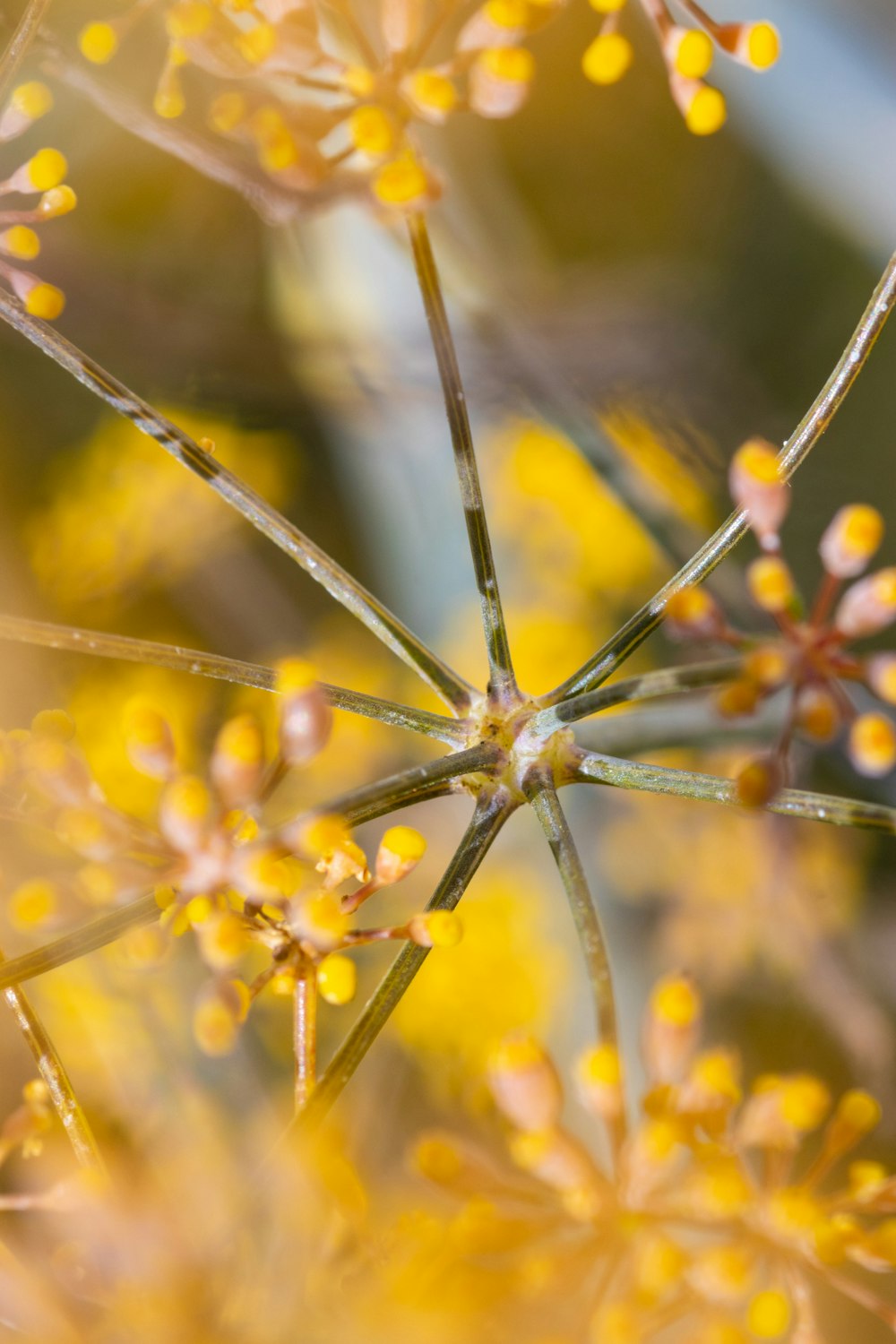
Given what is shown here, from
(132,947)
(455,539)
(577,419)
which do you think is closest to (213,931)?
(132,947)

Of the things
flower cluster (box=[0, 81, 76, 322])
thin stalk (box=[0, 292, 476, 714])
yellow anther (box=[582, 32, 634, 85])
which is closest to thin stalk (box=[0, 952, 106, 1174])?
thin stalk (box=[0, 292, 476, 714])

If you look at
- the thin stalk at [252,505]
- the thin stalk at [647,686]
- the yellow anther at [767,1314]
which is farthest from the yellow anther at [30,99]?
the yellow anther at [767,1314]

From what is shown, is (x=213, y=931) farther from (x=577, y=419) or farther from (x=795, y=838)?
(x=795, y=838)

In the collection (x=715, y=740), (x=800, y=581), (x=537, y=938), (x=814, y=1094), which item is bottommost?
(x=814, y=1094)

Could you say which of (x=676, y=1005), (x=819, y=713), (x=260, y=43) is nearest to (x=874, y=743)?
(x=819, y=713)

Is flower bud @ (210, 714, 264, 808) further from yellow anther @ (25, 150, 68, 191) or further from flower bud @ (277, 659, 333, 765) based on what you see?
yellow anther @ (25, 150, 68, 191)

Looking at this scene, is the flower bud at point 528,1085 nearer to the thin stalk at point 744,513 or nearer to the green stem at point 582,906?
the green stem at point 582,906

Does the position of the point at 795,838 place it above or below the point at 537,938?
above
